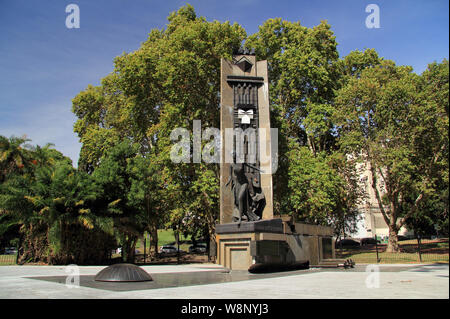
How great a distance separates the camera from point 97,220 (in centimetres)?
1977

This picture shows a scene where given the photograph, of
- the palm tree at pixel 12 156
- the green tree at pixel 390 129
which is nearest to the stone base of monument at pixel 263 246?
the green tree at pixel 390 129

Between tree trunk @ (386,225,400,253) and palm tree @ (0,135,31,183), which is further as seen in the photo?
Result: tree trunk @ (386,225,400,253)

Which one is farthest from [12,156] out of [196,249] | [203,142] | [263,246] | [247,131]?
[196,249]

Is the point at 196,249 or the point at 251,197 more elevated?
the point at 251,197

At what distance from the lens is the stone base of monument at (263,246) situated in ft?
44.6

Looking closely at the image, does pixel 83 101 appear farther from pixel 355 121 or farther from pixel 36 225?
pixel 355 121

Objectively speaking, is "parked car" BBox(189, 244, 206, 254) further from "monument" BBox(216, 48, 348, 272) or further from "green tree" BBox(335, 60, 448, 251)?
"monument" BBox(216, 48, 348, 272)

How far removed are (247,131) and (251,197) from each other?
3.99 metres

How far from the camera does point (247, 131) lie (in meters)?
19.3

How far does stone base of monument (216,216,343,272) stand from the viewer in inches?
535

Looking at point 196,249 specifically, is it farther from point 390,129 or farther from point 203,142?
point 390,129

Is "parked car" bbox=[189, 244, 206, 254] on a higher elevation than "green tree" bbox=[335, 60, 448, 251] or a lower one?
lower

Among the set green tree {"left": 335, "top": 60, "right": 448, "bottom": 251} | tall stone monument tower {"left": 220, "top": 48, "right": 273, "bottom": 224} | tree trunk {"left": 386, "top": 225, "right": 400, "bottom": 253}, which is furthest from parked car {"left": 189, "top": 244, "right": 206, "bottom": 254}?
tall stone monument tower {"left": 220, "top": 48, "right": 273, "bottom": 224}

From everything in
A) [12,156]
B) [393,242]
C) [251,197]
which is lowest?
[393,242]
